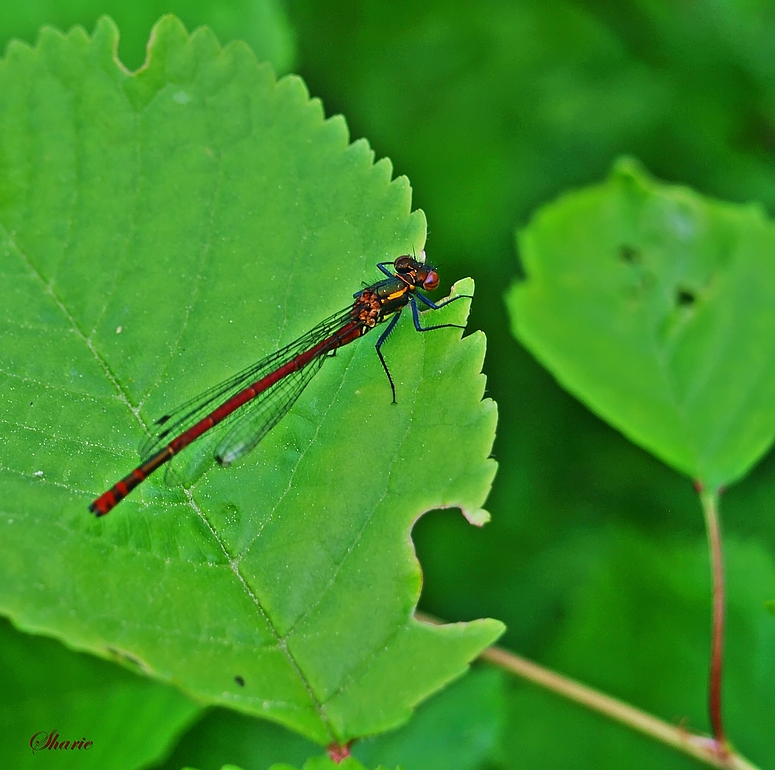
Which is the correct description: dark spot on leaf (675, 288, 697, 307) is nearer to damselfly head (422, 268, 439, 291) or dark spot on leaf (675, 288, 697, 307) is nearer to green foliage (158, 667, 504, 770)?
damselfly head (422, 268, 439, 291)

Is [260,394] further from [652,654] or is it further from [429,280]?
[652,654]

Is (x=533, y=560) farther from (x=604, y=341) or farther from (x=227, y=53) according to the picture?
(x=227, y=53)

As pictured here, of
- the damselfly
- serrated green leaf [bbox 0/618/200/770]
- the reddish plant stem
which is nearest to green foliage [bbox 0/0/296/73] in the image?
the damselfly

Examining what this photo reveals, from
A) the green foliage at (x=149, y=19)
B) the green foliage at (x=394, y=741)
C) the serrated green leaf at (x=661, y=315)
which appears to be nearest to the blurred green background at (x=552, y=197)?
the green foliage at (x=149, y=19)

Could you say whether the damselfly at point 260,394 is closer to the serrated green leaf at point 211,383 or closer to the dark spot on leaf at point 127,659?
the serrated green leaf at point 211,383

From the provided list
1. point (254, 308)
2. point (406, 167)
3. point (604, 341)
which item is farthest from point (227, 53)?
point (406, 167)

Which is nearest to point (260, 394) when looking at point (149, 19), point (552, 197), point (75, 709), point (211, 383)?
point (211, 383)

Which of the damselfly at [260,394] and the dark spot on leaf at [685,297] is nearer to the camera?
the damselfly at [260,394]
